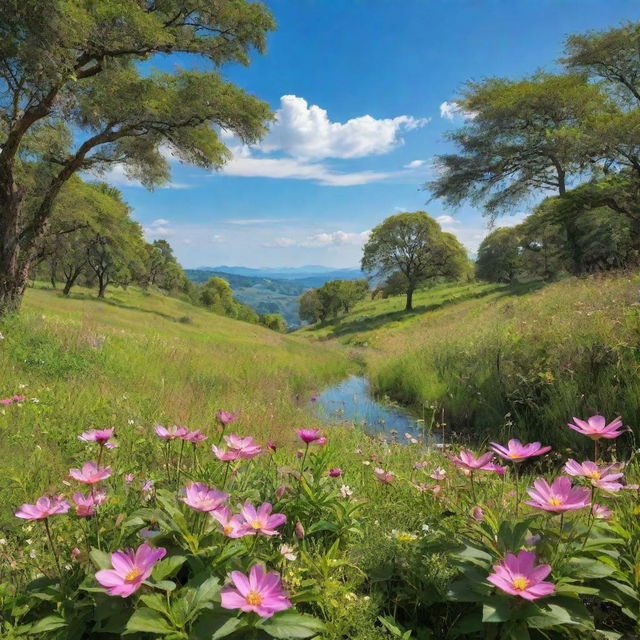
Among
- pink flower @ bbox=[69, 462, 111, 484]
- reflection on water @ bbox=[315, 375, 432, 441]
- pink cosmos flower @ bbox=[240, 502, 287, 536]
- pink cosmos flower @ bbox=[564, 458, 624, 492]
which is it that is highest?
pink cosmos flower @ bbox=[564, 458, 624, 492]

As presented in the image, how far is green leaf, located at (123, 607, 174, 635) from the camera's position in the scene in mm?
1400

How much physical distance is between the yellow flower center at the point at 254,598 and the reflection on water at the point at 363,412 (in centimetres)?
465

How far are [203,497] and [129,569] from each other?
346mm

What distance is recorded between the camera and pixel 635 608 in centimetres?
174

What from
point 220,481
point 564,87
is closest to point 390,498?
point 220,481

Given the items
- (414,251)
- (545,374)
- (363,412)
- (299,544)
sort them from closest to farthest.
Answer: (299,544)
(545,374)
(363,412)
(414,251)

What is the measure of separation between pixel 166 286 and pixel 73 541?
2808 inches

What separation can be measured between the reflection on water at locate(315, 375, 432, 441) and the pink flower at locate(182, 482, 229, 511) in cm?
442

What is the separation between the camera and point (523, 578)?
4.80 feet

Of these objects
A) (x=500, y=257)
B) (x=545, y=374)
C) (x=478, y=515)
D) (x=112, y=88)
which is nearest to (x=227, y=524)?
(x=478, y=515)

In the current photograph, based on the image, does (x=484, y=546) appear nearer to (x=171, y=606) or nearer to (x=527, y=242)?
(x=171, y=606)

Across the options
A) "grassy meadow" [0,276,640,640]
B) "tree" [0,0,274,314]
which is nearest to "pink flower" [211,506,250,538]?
"grassy meadow" [0,276,640,640]

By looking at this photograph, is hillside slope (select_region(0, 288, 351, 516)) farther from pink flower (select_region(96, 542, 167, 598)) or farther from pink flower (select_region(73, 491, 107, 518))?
pink flower (select_region(96, 542, 167, 598))

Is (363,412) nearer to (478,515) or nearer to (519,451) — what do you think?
(478,515)
